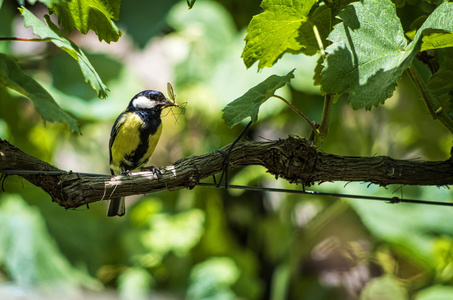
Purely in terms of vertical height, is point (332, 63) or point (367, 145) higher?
point (367, 145)

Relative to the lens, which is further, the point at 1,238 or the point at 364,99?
the point at 1,238

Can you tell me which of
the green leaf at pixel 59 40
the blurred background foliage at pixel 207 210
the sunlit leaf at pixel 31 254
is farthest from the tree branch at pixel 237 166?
the sunlit leaf at pixel 31 254

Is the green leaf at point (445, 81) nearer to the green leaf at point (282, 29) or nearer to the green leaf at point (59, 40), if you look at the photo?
the green leaf at point (282, 29)

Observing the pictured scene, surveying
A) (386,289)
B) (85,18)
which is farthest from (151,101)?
(386,289)

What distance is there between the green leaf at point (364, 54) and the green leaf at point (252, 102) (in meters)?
0.08

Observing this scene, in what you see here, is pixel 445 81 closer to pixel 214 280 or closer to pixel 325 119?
Result: pixel 325 119

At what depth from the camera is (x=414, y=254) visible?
2346mm

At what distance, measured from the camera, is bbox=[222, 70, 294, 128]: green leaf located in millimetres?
890

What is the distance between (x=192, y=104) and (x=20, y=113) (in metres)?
0.83

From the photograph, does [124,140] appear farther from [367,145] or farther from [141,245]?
[367,145]

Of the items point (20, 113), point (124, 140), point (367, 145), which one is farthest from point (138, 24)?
point (367, 145)

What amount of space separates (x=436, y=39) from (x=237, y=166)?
38 centimetres

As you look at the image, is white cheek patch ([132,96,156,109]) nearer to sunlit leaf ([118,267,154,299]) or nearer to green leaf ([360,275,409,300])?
sunlit leaf ([118,267,154,299])

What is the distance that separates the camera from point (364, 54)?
880 mm
